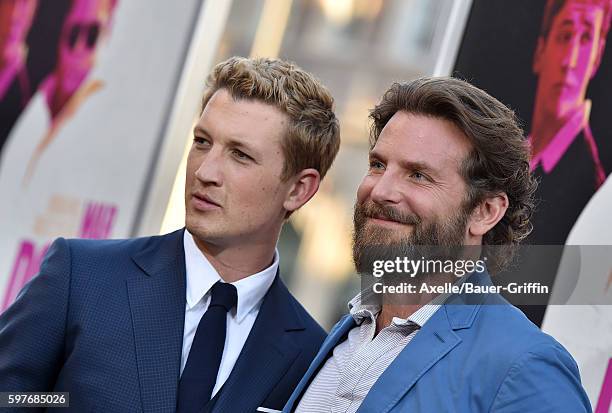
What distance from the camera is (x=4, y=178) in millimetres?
4293

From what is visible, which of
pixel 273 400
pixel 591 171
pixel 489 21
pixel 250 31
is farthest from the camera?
pixel 250 31

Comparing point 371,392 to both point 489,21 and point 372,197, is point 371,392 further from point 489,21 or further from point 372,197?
point 489,21

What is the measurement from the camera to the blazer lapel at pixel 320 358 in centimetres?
233

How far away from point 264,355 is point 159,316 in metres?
0.31

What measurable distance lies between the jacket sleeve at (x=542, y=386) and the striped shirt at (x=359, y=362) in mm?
318

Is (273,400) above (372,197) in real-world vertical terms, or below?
below

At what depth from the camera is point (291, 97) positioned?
2699mm

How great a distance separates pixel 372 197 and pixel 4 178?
8.50 ft

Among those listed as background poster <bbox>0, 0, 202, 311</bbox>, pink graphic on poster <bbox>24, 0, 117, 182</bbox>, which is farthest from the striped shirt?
pink graphic on poster <bbox>24, 0, 117, 182</bbox>

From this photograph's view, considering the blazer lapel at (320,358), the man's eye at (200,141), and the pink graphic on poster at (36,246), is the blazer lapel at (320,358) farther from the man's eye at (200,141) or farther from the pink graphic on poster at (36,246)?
the pink graphic on poster at (36,246)

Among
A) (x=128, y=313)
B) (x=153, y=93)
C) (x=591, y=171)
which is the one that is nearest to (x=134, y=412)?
(x=128, y=313)

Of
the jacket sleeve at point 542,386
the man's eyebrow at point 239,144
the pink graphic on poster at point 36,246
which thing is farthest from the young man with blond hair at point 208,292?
the pink graphic on poster at point 36,246

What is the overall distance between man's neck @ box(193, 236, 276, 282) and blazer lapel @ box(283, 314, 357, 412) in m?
0.34

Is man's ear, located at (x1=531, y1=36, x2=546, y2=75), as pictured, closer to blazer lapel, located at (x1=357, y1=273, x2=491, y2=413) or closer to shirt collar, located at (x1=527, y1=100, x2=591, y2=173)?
shirt collar, located at (x1=527, y1=100, x2=591, y2=173)
